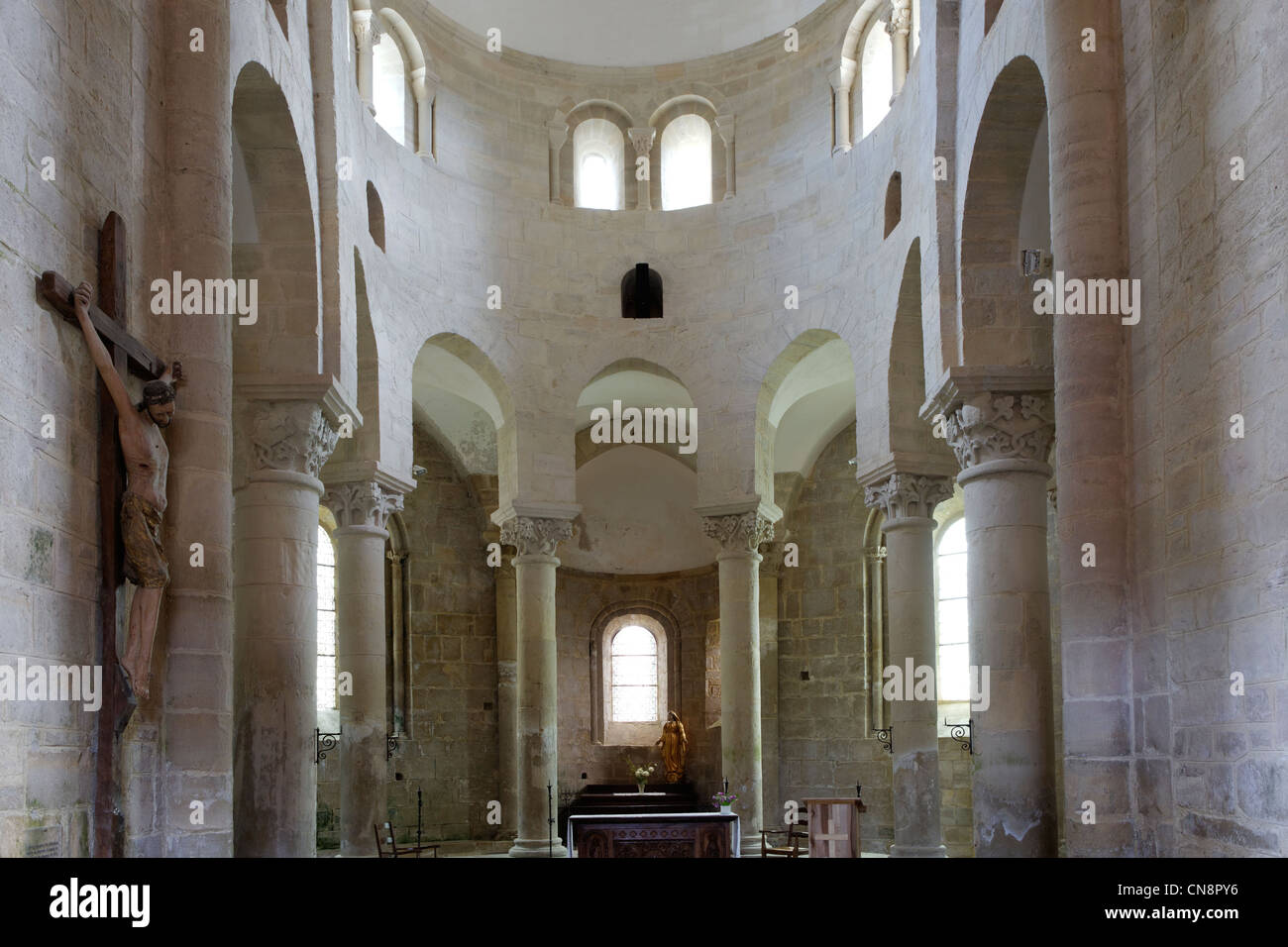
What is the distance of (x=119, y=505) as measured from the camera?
7676mm

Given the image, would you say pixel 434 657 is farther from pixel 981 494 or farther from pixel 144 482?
pixel 144 482

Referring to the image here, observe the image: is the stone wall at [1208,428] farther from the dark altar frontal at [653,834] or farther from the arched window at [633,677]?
the arched window at [633,677]

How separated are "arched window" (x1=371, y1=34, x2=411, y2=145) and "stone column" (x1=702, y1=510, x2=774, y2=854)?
21.1 feet

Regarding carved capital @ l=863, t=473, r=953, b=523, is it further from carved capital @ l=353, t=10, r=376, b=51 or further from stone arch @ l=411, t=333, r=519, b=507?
carved capital @ l=353, t=10, r=376, b=51

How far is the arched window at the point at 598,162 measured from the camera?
814 inches

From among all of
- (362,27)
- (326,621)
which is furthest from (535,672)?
(362,27)

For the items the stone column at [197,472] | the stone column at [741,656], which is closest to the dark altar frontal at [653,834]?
the stone column at [741,656]

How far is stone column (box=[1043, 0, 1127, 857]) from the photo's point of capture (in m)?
8.92

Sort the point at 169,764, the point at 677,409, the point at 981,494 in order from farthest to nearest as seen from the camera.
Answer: the point at 677,409, the point at 981,494, the point at 169,764

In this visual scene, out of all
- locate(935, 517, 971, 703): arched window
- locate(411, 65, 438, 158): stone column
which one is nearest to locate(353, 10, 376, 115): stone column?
locate(411, 65, 438, 158): stone column
